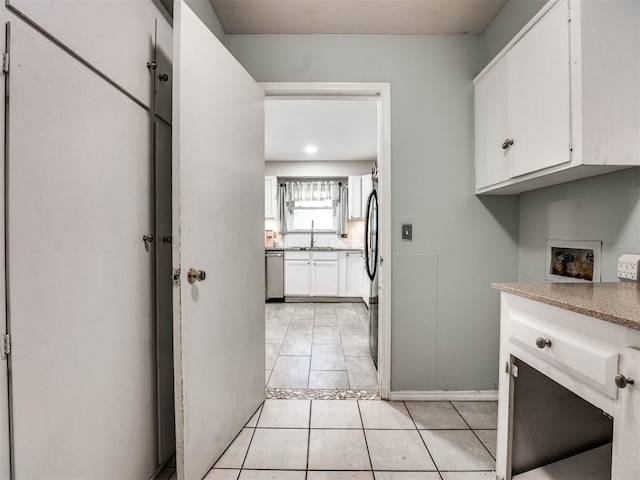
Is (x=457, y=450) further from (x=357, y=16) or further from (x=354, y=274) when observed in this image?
(x=354, y=274)

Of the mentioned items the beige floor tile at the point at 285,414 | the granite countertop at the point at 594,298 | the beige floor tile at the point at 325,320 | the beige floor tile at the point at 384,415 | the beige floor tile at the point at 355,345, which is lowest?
the beige floor tile at the point at 325,320

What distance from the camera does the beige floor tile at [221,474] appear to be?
1.25 m

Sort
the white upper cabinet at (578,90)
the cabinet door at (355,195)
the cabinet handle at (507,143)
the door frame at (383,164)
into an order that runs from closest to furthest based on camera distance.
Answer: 1. the white upper cabinet at (578,90)
2. the cabinet handle at (507,143)
3. the door frame at (383,164)
4. the cabinet door at (355,195)

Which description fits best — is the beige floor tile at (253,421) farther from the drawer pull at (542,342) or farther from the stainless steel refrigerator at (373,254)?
the drawer pull at (542,342)

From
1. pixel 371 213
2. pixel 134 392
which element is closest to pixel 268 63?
pixel 371 213

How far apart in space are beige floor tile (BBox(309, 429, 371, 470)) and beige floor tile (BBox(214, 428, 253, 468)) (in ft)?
1.06

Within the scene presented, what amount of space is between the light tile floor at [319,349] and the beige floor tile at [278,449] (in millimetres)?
482

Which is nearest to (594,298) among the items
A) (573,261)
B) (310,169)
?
(573,261)

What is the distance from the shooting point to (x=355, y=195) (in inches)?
196

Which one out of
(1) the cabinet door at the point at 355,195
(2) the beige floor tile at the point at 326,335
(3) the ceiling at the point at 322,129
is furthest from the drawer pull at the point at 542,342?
(1) the cabinet door at the point at 355,195

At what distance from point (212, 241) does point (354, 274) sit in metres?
3.49

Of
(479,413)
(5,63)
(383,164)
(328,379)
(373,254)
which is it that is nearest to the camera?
(5,63)

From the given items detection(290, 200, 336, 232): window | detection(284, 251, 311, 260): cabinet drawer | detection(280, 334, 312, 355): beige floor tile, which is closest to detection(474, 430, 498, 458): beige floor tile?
detection(280, 334, 312, 355): beige floor tile

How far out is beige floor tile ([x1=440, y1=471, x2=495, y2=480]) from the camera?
1253mm
